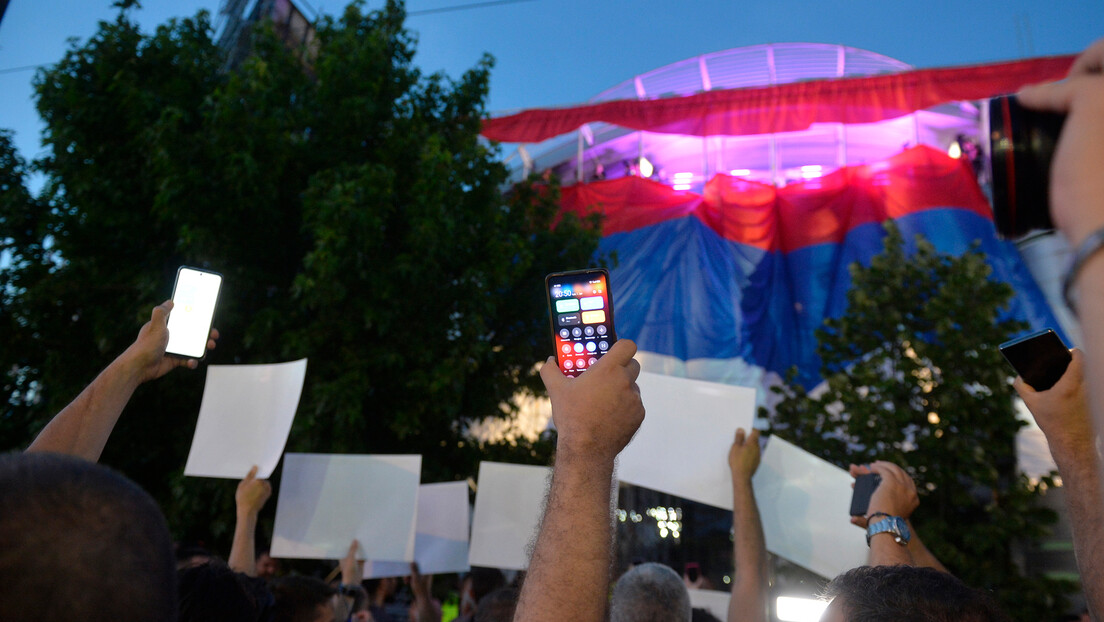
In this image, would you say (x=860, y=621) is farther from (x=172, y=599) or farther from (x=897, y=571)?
(x=172, y=599)

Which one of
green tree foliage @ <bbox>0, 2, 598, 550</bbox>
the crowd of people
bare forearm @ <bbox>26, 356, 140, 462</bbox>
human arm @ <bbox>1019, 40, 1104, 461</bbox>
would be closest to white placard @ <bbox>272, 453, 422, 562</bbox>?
the crowd of people

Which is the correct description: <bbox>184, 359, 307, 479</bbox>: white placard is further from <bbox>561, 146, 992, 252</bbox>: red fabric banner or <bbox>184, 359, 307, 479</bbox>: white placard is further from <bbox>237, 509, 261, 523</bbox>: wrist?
<bbox>561, 146, 992, 252</bbox>: red fabric banner

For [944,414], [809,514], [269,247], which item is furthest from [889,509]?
[269,247]

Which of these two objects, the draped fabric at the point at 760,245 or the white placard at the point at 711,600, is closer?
the white placard at the point at 711,600

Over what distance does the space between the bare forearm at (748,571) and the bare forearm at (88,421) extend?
2.05m

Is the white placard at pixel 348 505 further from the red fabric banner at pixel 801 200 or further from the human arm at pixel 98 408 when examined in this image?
the red fabric banner at pixel 801 200

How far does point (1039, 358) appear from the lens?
7.34 ft

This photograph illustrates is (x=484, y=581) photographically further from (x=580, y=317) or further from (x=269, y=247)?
(x=269, y=247)

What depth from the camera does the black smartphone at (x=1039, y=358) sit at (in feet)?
7.23

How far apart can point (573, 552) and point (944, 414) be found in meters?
6.68

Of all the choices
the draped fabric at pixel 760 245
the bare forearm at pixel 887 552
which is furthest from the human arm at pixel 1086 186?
the draped fabric at pixel 760 245

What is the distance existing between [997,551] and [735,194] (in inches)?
339

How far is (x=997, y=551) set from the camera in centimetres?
676

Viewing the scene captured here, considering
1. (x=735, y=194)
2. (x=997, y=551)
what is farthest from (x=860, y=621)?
(x=735, y=194)
